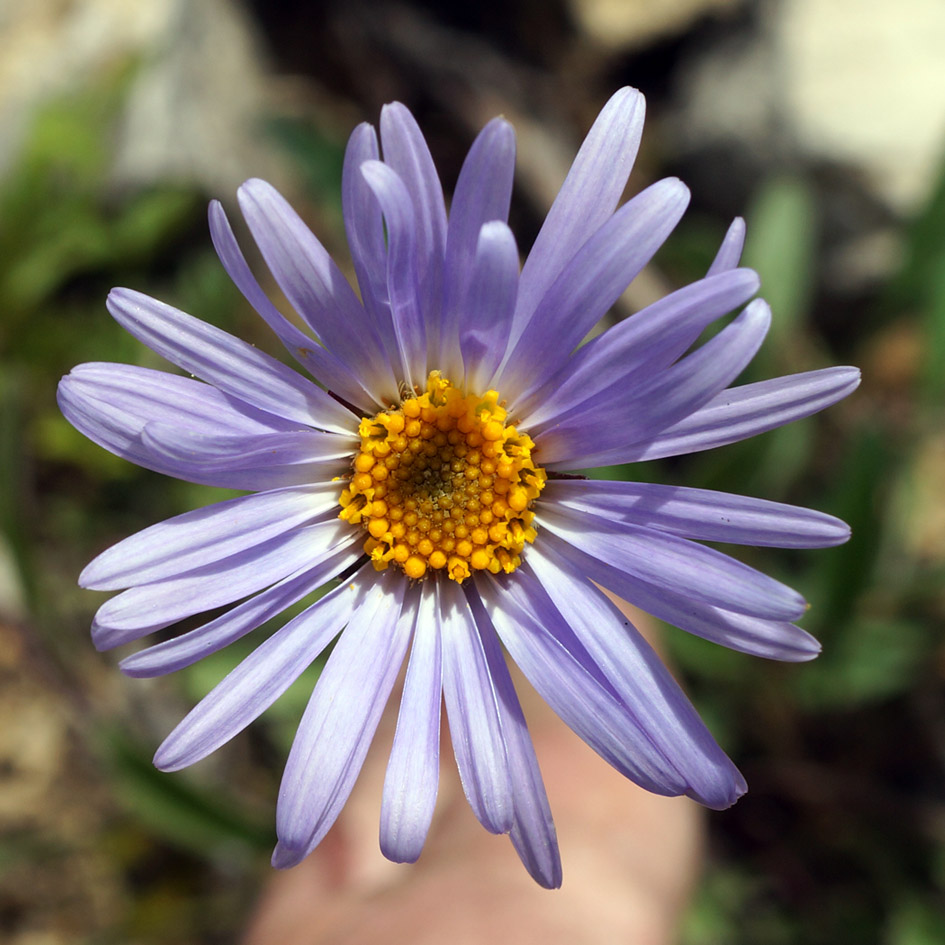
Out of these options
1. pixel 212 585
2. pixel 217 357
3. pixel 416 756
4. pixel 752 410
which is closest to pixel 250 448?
pixel 217 357

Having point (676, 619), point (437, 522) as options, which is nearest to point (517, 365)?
point (437, 522)

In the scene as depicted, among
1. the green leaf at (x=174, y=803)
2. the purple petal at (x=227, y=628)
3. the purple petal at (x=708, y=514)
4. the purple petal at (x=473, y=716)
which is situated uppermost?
the purple petal at (x=227, y=628)

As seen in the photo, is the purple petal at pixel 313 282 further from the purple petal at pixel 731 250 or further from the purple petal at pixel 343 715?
the purple petal at pixel 731 250

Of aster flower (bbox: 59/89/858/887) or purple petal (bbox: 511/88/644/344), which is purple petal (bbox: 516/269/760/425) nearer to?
aster flower (bbox: 59/89/858/887)

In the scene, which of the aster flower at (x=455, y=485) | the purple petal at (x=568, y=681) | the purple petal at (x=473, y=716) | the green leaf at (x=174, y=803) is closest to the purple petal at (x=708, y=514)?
the aster flower at (x=455, y=485)

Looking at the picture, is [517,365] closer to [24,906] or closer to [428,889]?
[428,889]

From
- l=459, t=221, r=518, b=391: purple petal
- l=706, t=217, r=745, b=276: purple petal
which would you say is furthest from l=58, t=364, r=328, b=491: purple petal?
l=706, t=217, r=745, b=276: purple petal
